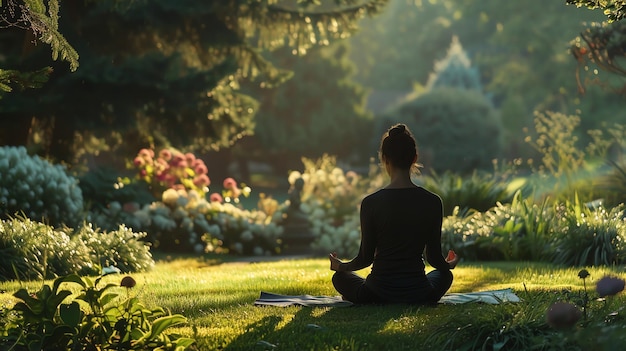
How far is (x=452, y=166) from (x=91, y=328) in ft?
83.5

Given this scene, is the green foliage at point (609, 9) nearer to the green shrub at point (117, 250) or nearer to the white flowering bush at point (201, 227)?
the green shrub at point (117, 250)

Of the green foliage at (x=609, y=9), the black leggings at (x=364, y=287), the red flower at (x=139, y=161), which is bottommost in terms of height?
the black leggings at (x=364, y=287)

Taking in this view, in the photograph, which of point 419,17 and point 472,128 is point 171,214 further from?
point 419,17

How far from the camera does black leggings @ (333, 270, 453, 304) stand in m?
7.06

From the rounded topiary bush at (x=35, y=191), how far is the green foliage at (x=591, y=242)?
612cm

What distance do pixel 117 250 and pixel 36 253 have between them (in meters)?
1.35

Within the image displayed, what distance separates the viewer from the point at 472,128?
101 feet

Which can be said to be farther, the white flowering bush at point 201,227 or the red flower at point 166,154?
the red flower at point 166,154

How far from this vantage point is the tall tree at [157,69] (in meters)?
13.9

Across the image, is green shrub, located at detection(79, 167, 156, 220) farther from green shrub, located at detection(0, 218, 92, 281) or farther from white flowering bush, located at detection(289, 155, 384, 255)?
green shrub, located at detection(0, 218, 92, 281)

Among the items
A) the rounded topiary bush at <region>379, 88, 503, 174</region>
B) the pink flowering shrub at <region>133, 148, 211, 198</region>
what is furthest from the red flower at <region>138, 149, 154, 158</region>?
the rounded topiary bush at <region>379, 88, 503, 174</region>

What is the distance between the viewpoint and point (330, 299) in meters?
7.48

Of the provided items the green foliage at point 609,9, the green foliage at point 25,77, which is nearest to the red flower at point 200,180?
the green foliage at point 25,77

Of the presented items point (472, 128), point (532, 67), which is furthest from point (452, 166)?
point (532, 67)
